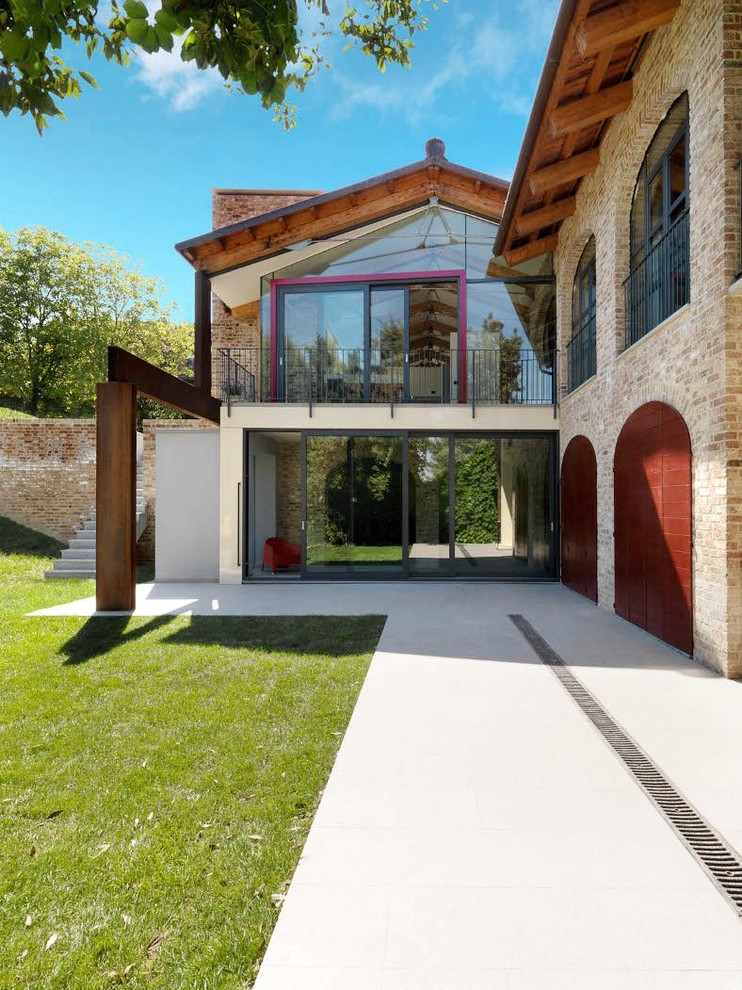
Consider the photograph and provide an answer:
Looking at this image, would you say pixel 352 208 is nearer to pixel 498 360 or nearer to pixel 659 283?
pixel 498 360

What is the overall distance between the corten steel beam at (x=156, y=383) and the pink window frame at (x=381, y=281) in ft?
7.12

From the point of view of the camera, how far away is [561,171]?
824cm

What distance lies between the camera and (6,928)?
205 cm

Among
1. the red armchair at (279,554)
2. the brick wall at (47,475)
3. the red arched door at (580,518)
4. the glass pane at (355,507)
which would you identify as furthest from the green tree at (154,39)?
the brick wall at (47,475)

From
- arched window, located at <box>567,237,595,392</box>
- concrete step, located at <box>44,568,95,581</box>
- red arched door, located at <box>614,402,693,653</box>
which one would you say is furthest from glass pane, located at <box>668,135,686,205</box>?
concrete step, located at <box>44,568,95,581</box>

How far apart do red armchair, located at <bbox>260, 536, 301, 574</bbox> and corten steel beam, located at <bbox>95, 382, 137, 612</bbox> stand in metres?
4.18

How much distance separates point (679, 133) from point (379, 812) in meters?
7.34

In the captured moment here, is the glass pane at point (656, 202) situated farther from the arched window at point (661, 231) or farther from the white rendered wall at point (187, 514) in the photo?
the white rendered wall at point (187, 514)

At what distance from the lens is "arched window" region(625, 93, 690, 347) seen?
619 cm

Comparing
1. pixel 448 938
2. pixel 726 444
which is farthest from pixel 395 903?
pixel 726 444

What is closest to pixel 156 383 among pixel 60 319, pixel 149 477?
pixel 149 477

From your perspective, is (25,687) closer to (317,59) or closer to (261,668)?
(261,668)

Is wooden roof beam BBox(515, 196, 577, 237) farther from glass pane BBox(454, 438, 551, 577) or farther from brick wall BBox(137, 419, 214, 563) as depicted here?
brick wall BBox(137, 419, 214, 563)

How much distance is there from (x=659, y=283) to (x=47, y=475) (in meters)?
13.4
